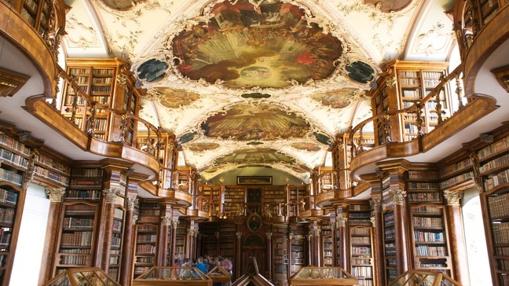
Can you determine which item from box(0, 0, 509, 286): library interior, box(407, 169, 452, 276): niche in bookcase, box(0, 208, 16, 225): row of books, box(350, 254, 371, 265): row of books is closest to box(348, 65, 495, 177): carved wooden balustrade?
box(0, 0, 509, 286): library interior

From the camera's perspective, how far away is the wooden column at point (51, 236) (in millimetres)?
7547

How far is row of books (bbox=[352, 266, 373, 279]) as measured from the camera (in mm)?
11781

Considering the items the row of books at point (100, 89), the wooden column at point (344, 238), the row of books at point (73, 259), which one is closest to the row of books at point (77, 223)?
the row of books at point (73, 259)

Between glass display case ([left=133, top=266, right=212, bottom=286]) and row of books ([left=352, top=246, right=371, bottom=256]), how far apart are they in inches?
238

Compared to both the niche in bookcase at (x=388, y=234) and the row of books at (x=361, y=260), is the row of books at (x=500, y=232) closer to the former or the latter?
the niche in bookcase at (x=388, y=234)

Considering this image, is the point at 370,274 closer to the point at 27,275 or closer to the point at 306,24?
the point at 306,24

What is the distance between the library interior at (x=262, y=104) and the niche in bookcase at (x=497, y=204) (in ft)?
0.09

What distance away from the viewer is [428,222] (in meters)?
7.71

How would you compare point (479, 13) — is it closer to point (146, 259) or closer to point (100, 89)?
point (100, 89)

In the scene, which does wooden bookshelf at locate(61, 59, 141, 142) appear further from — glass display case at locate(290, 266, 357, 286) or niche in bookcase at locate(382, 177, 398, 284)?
niche in bookcase at locate(382, 177, 398, 284)

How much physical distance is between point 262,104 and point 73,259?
7.31 meters

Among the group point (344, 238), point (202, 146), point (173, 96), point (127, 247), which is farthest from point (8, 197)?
point (202, 146)

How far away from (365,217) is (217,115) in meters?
5.85

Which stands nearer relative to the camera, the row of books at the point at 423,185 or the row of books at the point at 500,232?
the row of books at the point at 500,232
